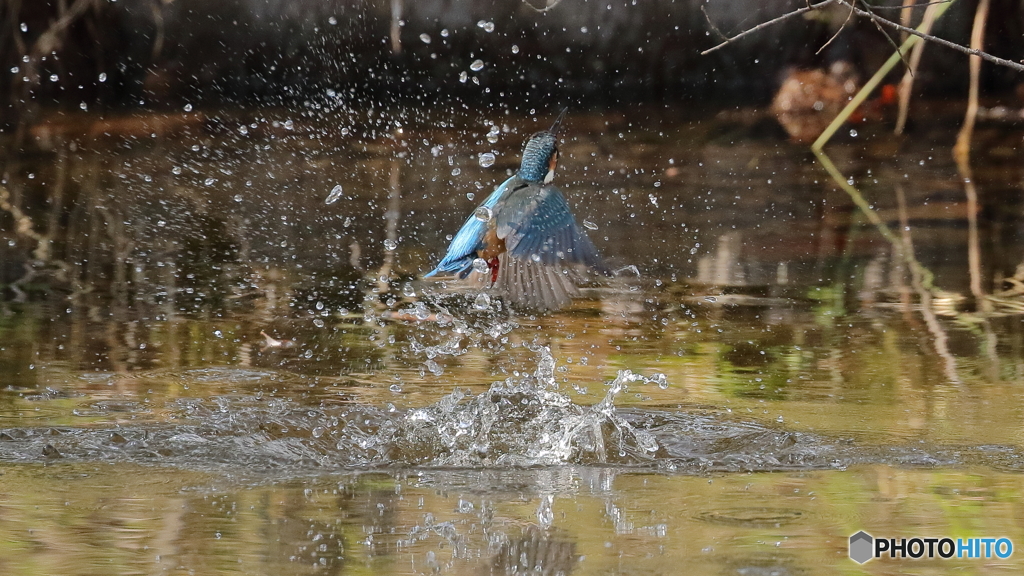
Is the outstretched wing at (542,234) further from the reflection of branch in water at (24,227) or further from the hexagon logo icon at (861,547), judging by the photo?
the reflection of branch in water at (24,227)

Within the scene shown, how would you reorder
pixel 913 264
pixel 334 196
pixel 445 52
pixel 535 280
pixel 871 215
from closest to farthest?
1. pixel 535 280
2. pixel 913 264
3. pixel 871 215
4. pixel 334 196
5. pixel 445 52

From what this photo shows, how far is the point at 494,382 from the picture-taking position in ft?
13.0

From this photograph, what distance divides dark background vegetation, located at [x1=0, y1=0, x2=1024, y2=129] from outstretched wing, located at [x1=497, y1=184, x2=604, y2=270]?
7.27m

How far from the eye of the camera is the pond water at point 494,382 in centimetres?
270

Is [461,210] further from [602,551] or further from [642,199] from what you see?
[602,551]

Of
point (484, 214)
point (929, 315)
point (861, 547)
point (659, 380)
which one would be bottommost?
point (861, 547)

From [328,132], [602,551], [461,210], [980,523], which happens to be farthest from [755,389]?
[328,132]

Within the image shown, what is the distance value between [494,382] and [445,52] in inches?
320

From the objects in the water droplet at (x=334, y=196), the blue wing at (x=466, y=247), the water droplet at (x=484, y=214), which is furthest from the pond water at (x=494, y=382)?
the water droplet at (x=484, y=214)

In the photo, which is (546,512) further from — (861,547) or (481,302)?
(481,302)

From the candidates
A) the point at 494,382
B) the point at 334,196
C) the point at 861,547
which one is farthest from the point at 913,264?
the point at 861,547

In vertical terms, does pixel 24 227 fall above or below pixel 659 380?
above

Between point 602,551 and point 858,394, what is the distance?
1.54 metres

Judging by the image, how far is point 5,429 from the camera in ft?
11.3
